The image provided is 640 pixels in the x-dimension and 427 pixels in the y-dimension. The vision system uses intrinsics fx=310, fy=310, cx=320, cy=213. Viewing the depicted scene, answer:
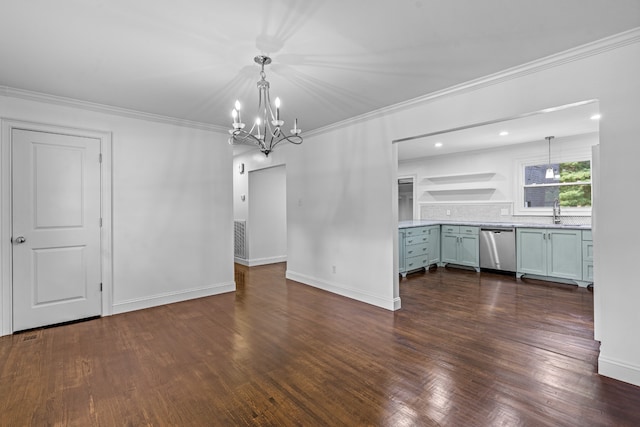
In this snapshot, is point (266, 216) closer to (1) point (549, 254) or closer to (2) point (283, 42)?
(2) point (283, 42)

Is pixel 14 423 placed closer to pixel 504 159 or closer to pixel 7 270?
pixel 7 270

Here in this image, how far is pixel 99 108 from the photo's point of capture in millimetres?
3732

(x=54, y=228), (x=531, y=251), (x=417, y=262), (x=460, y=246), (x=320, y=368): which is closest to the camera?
(x=320, y=368)

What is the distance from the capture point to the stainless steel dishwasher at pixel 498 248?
5535 millimetres

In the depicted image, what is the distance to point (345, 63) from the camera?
269 centimetres

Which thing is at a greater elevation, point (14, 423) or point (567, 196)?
point (567, 196)

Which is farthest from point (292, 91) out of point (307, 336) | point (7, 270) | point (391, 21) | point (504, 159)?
point (504, 159)

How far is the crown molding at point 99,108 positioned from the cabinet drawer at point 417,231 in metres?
3.65

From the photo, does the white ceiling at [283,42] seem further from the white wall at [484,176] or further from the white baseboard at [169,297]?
the white wall at [484,176]

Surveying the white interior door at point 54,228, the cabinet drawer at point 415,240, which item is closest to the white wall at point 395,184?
the cabinet drawer at point 415,240

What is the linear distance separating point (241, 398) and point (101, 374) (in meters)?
1.25

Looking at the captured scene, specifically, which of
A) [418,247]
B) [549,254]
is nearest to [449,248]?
[418,247]

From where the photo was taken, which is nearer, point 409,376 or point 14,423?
point 14,423

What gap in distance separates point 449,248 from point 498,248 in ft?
3.02
